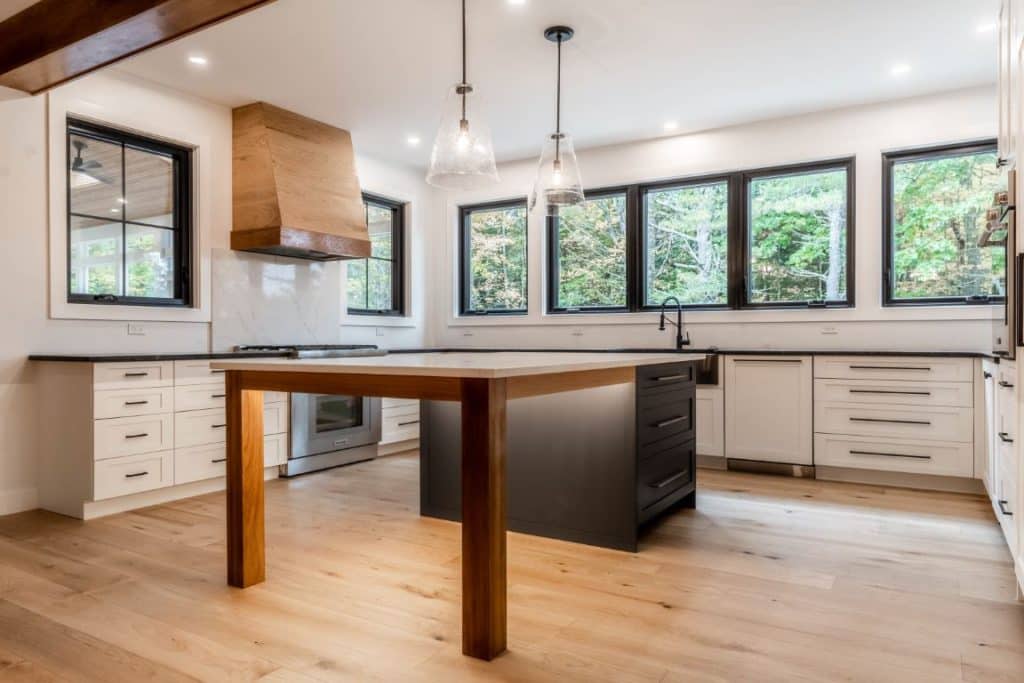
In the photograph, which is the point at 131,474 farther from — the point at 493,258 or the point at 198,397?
the point at 493,258

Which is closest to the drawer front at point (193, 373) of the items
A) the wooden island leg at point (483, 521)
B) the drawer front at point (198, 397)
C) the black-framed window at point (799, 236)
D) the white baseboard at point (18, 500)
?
the drawer front at point (198, 397)

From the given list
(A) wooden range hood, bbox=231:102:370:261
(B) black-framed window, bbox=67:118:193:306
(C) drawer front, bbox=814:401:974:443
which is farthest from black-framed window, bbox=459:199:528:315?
(C) drawer front, bbox=814:401:974:443

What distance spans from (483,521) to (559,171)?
186cm

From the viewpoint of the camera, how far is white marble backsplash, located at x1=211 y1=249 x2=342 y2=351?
4.45 meters

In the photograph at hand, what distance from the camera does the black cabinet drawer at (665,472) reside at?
9.14 ft

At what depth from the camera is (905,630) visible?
1.98 meters

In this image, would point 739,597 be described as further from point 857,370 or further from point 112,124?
point 112,124

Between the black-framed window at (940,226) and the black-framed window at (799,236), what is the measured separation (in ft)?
0.86

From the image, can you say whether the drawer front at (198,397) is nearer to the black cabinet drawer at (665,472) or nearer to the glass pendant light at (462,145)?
the glass pendant light at (462,145)

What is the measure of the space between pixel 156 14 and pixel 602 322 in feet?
12.7

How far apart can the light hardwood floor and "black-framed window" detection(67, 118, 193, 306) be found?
1397mm

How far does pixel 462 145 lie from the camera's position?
8.27ft

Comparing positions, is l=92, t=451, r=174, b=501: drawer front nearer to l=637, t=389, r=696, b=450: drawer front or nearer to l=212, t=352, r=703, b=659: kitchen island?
l=212, t=352, r=703, b=659: kitchen island

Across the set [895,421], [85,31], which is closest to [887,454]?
[895,421]
